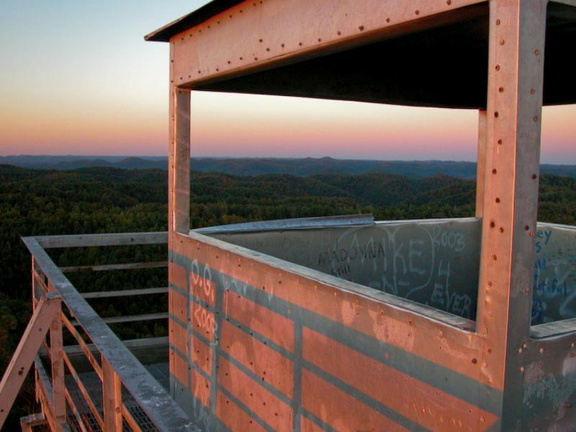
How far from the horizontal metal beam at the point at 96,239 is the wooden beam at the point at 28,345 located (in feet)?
8.85

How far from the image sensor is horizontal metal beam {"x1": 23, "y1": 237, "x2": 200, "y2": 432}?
1.38 metres

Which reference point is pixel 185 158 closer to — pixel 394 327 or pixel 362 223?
pixel 362 223

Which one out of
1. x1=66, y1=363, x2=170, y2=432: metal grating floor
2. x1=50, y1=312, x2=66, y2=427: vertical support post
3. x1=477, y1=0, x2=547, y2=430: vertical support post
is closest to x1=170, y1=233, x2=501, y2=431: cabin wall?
x1=477, y1=0, x2=547, y2=430: vertical support post

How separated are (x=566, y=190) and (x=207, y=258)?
19.4m

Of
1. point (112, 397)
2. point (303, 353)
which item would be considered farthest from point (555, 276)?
point (112, 397)

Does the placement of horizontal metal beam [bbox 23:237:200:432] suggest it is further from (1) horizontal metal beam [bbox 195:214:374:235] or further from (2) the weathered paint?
(1) horizontal metal beam [bbox 195:214:374:235]

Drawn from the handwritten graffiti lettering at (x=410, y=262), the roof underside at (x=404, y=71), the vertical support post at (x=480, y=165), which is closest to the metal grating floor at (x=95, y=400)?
the handwritten graffiti lettering at (x=410, y=262)

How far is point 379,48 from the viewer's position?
15.3 feet

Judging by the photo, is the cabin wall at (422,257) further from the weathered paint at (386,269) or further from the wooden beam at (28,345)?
the wooden beam at (28,345)

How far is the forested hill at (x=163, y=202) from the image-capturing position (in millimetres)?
13391

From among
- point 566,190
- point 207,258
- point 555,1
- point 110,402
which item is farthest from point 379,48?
point 566,190

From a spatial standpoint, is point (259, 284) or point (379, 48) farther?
point (379, 48)

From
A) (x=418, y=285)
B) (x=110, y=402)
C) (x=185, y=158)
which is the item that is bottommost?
(x=418, y=285)

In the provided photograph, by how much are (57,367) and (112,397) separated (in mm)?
1574
